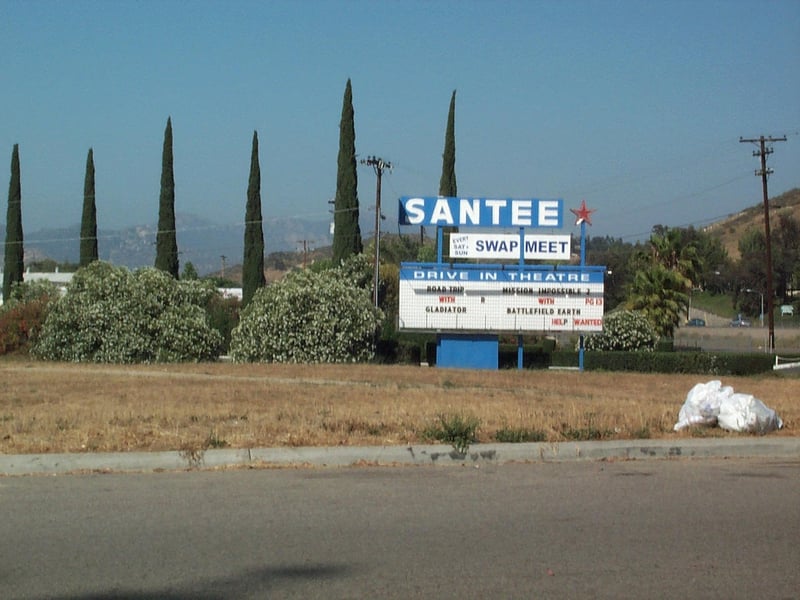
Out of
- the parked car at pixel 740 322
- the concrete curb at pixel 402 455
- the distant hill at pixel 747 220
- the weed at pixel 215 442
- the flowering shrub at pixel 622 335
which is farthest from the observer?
the distant hill at pixel 747 220

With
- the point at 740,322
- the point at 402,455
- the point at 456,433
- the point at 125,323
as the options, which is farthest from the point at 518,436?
the point at 740,322

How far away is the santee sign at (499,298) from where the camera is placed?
34.8 meters

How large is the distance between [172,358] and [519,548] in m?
29.2

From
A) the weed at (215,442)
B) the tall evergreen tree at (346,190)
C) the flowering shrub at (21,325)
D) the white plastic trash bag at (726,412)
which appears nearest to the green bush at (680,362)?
the tall evergreen tree at (346,190)

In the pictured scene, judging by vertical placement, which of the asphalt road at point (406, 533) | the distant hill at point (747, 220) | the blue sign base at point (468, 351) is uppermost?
the distant hill at point (747, 220)

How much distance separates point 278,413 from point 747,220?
476 ft

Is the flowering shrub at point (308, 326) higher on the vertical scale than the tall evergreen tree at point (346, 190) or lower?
lower

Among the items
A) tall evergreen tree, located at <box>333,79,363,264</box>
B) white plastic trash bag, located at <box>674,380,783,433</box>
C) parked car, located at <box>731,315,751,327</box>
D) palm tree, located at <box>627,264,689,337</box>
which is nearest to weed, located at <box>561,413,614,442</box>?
white plastic trash bag, located at <box>674,380,783,433</box>

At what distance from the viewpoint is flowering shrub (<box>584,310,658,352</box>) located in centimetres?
4491

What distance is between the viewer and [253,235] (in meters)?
58.1

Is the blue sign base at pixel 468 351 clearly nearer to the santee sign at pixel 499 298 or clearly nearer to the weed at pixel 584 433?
the santee sign at pixel 499 298

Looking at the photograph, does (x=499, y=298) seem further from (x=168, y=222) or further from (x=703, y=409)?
(x=168, y=222)

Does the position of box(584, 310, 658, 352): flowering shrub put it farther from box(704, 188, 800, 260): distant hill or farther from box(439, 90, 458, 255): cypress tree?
box(704, 188, 800, 260): distant hill

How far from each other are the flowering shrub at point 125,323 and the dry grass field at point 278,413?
524 inches
